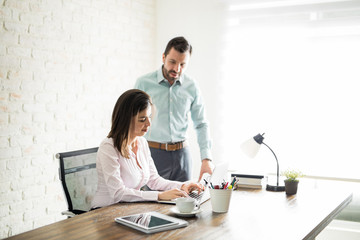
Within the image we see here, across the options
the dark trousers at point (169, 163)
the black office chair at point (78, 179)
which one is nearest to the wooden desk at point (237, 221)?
the black office chair at point (78, 179)

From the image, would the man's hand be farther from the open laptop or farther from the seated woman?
the open laptop

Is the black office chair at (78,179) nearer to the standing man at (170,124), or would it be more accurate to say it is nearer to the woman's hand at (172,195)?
the woman's hand at (172,195)

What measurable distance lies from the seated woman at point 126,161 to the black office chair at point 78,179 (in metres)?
0.11

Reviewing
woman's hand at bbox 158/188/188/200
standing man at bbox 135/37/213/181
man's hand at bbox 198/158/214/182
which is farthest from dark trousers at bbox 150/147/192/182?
woman's hand at bbox 158/188/188/200

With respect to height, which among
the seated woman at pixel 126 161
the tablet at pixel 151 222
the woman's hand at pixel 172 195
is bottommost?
the tablet at pixel 151 222

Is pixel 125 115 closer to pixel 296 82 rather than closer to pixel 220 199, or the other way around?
pixel 220 199

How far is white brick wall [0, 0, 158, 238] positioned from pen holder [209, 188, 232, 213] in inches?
64.1

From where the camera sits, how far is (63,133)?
3250mm

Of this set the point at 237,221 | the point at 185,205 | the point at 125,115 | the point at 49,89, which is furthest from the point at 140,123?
the point at 49,89

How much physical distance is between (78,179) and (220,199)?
2.53 ft

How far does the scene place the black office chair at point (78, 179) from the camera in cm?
210

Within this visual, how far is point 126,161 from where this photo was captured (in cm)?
215

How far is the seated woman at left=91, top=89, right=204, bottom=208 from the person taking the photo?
6.69ft

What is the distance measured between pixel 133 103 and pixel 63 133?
1293 millimetres
